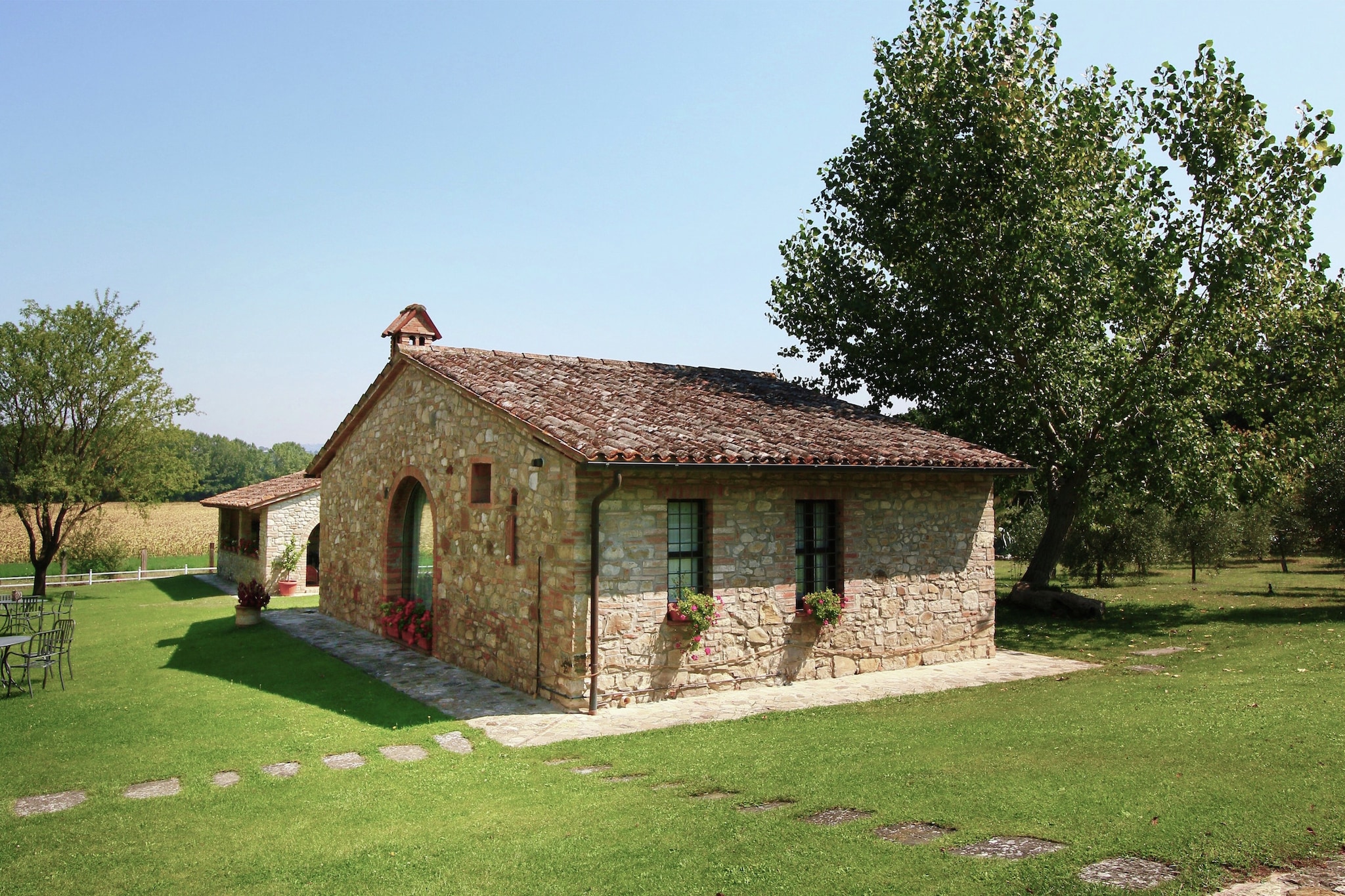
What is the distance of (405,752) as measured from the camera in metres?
8.42

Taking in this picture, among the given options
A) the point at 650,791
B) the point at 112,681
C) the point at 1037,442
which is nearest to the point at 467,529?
the point at 112,681

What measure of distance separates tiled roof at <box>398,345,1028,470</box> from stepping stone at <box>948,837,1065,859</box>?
17.7 feet

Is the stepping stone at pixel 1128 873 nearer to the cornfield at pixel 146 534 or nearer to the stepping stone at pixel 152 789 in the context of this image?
the stepping stone at pixel 152 789

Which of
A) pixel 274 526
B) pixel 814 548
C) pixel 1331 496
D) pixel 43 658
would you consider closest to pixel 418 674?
pixel 43 658

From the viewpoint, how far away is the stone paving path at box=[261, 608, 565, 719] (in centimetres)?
1014

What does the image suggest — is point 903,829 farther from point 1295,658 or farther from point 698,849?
point 1295,658

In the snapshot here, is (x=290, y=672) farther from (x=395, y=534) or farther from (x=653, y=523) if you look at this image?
(x=653, y=523)

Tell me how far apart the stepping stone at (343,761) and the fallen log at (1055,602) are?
50.7 feet

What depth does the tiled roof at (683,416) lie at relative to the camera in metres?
10.3

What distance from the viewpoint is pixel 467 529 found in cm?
1232

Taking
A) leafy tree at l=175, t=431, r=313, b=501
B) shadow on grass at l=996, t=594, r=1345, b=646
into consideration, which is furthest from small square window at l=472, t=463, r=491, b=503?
leafy tree at l=175, t=431, r=313, b=501

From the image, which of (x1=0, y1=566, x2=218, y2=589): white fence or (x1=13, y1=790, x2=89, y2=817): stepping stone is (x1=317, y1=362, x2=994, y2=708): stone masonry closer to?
(x1=13, y1=790, x2=89, y2=817): stepping stone

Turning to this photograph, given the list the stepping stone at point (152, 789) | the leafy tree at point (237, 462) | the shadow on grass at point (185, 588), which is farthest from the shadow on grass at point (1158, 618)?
the leafy tree at point (237, 462)

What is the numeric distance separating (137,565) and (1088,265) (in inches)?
1303
